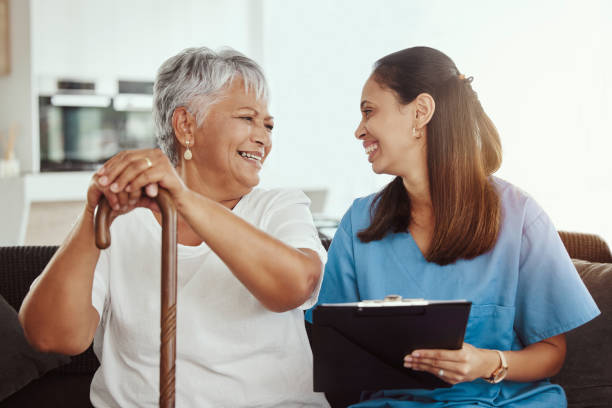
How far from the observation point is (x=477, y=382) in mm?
1382

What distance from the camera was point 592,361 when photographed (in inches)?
64.6

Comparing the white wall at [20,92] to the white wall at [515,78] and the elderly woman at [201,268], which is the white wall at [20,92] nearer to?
the white wall at [515,78]

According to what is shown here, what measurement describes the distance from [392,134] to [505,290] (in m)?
0.46

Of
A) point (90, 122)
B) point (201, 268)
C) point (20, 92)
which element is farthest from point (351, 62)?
point (201, 268)

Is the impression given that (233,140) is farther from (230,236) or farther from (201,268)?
(230,236)

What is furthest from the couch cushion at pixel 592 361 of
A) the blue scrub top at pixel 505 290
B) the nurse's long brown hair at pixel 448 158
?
the nurse's long brown hair at pixel 448 158

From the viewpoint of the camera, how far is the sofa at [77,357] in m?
1.64

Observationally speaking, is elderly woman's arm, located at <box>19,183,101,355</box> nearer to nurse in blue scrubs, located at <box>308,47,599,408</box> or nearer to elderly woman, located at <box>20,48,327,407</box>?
elderly woman, located at <box>20,48,327,407</box>

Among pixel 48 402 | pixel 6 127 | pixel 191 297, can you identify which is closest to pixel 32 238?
pixel 6 127

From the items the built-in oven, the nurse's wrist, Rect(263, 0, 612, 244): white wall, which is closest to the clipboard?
the nurse's wrist

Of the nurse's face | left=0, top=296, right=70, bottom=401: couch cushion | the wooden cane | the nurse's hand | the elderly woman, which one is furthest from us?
left=0, top=296, right=70, bottom=401: couch cushion

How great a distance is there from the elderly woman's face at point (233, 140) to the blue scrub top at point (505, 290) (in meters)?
0.37

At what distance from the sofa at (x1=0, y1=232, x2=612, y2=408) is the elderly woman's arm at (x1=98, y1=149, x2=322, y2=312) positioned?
628 millimetres

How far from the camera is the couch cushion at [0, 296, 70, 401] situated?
1.74 metres
